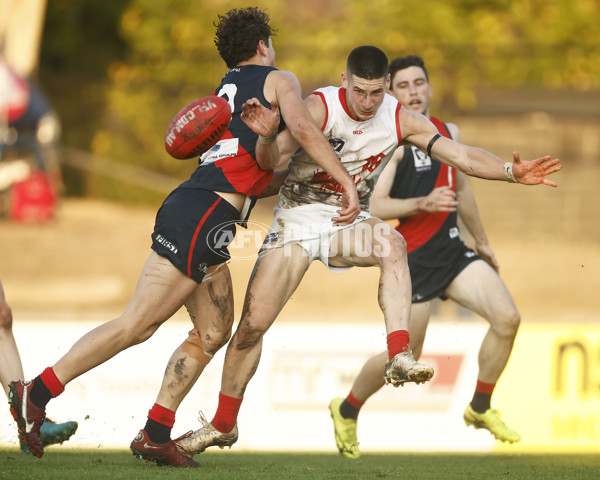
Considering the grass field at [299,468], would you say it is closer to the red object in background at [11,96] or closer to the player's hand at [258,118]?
the player's hand at [258,118]

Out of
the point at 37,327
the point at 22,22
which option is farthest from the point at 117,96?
the point at 37,327

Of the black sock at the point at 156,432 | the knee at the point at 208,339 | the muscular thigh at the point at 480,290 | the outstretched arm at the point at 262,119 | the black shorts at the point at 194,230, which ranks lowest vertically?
the black sock at the point at 156,432

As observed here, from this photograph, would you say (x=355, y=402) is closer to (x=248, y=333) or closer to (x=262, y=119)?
(x=248, y=333)

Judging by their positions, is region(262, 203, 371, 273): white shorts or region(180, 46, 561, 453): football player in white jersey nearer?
region(180, 46, 561, 453): football player in white jersey

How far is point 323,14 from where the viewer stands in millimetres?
21516

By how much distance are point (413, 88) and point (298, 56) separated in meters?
12.9

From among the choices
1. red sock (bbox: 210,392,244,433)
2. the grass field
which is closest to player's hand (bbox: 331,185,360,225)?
red sock (bbox: 210,392,244,433)

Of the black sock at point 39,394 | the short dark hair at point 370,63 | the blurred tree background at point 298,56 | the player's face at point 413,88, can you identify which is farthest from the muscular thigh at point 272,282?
the blurred tree background at point 298,56

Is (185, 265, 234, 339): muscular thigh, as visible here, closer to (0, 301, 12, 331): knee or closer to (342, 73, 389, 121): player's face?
(0, 301, 12, 331): knee

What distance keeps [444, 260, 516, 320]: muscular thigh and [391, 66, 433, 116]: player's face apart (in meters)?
1.14

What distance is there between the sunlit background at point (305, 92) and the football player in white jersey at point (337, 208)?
719 cm

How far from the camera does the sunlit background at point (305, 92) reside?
15.8m

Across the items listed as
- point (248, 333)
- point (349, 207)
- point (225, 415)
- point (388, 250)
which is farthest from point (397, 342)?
point (225, 415)

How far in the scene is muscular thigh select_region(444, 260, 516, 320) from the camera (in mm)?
5957
